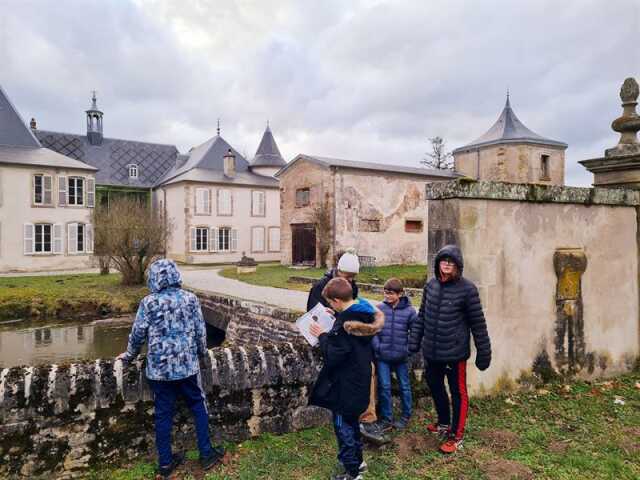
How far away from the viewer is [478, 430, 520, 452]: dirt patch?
3.39m

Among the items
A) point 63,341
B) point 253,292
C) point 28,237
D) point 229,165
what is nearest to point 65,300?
point 63,341

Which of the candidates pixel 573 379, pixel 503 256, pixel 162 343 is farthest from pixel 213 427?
pixel 573 379

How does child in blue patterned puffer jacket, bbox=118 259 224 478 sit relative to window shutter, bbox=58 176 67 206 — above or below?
below

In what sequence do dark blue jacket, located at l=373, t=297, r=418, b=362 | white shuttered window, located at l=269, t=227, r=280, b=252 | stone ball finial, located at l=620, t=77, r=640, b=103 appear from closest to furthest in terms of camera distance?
dark blue jacket, located at l=373, t=297, r=418, b=362 < stone ball finial, located at l=620, t=77, r=640, b=103 < white shuttered window, located at l=269, t=227, r=280, b=252

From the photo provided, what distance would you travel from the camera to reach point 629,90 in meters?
5.32

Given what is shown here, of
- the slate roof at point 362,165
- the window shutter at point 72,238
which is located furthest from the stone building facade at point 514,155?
the window shutter at point 72,238

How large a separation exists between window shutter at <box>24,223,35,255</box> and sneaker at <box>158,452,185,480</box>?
72.7ft

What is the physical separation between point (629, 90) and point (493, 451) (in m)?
4.44

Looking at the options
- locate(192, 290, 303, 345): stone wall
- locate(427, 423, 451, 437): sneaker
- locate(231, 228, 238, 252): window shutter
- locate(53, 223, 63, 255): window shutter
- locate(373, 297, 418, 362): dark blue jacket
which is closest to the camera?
locate(427, 423, 451, 437): sneaker

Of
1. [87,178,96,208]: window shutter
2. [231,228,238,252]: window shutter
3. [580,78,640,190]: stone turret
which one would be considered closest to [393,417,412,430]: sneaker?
[580,78,640,190]: stone turret

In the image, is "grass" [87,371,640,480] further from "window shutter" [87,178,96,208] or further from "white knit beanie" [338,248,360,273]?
"window shutter" [87,178,96,208]

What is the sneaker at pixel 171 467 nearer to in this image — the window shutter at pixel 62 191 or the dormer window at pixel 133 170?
the window shutter at pixel 62 191

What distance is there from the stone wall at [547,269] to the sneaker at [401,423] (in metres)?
0.81

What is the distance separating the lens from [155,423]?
124 inches
